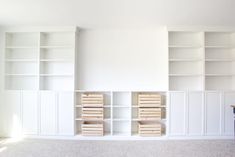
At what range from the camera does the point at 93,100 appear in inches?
155

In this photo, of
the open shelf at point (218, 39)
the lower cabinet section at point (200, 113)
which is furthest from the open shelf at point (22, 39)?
the open shelf at point (218, 39)

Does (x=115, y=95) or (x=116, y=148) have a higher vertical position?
(x=115, y=95)

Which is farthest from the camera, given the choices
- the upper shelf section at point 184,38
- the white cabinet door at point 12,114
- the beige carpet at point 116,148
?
the upper shelf section at point 184,38

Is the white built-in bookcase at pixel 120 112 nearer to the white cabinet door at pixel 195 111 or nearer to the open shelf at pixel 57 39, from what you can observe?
Answer: the white cabinet door at pixel 195 111

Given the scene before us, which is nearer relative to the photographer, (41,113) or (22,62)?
(41,113)

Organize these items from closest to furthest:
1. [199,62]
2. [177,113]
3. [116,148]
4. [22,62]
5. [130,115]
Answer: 1. [116,148]
2. [177,113]
3. [130,115]
4. [199,62]
5. [22,62]

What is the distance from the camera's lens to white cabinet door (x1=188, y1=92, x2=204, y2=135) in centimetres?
387

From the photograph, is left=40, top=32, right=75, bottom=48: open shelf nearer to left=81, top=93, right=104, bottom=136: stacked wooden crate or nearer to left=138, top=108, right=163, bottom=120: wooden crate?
left=81, top=93, right=104, bottom=136: stacked wooden crate

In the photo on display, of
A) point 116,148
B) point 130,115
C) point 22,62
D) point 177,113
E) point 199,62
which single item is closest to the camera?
point 116,148

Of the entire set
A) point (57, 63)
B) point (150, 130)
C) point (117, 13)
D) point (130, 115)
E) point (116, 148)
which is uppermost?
point (117, 13)

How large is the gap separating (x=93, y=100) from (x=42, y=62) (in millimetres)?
1337

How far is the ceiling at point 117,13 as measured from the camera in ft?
10.3

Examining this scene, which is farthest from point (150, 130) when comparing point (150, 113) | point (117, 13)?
point (117, 13)

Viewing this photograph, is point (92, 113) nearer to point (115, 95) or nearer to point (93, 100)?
point (93, 100)
